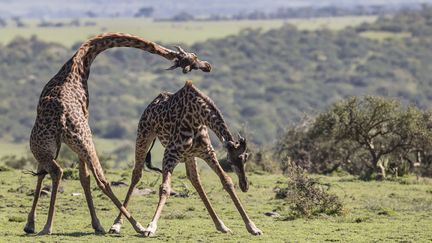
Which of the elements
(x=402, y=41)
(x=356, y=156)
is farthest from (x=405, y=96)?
(x=356, y=156)

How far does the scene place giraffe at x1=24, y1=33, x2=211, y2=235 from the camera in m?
13.9

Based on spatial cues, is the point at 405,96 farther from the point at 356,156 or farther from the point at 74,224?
the point at 74,224

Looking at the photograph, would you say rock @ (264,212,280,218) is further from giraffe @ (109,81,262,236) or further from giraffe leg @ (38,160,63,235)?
giraffe leg @ (38,160,63,235)

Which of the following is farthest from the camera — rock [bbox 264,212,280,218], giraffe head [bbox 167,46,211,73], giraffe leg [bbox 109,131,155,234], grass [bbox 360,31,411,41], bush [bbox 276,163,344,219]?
grass [bbox 360,31,411,41]

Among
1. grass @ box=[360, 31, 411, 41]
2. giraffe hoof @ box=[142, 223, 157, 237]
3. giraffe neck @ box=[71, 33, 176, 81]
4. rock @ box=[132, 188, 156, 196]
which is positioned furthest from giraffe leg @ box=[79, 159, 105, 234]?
grass @ box=[360, 31, 411, 41]

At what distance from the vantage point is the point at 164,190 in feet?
45.7

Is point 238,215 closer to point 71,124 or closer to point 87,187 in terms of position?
point 87,187

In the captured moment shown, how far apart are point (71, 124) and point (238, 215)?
5121 mm

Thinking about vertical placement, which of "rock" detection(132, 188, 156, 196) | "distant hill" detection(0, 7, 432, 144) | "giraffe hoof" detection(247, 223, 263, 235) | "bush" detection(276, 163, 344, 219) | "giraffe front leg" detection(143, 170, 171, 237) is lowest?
"distant hill" detection(0, 7, 432, 144)

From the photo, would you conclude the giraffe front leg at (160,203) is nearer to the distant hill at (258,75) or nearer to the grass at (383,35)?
the distant hill at (258,75)

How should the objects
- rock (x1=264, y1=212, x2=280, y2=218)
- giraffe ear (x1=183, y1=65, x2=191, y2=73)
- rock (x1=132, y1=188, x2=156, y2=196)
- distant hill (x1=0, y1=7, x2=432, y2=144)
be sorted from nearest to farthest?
giraffe ear (x1=183, y1=65, x2=191, y2=73) < rock (x1=264, y1=212, x2=280, y2=218) < rock (x1=132, y1=188, x2=156, y2=196) < distant hill (x1=0, y1=7, x2=432, y2=144)

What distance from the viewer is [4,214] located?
1781 centimetres

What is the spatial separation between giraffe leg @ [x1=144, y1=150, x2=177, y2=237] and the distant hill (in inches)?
3082

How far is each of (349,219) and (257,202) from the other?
3845 mm
